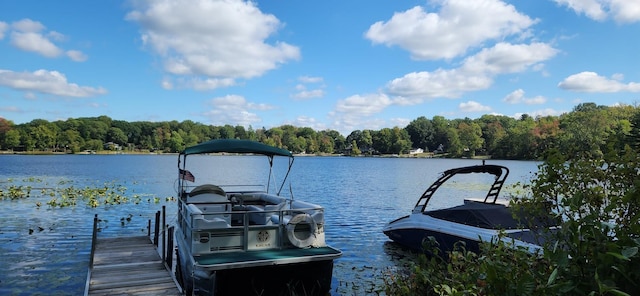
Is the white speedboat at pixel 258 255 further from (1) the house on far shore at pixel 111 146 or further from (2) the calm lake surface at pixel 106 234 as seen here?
(1) the house on far shore at pixel 111 146

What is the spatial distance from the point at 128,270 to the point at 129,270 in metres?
0.03

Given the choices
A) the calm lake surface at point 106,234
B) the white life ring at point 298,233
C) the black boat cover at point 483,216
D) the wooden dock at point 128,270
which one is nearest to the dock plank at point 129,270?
the wooden dock at point 128,270

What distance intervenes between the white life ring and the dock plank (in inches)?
112

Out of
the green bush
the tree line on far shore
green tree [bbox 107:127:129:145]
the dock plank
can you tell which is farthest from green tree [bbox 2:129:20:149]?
the green bush

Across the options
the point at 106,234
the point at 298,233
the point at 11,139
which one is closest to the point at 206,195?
the point at 298,233

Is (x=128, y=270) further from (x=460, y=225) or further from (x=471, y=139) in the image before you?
(x=471, y=139)

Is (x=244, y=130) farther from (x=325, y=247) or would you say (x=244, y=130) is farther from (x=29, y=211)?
(x=325, y=247)

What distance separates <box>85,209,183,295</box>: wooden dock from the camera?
394 inches

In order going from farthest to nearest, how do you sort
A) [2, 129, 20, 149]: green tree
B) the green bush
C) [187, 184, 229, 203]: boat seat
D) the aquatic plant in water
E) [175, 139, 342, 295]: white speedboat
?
[2, 129, 20, 149]: green tree
the aquatic plant in water
[187, 184, 229, 203]: boat seat
[175, 139, 342, 295]: white speedboat
the green bush

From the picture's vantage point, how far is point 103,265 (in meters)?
12.1

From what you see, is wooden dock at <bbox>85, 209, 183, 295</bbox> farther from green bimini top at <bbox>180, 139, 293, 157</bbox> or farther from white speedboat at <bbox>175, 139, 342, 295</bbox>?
green bimini top at <bbox>180, 139, 293, 157</bbox>

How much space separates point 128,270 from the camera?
11641 millimetres

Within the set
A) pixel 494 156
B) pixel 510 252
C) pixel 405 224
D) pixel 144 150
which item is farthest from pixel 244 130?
pixel 510 252

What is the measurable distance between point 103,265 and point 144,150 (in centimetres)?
18580
